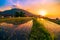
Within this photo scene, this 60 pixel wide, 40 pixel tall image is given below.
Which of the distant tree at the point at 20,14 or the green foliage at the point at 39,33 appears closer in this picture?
the green foliage at the point at 39,33

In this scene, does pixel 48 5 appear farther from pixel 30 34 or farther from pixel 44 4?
pixel 30 34

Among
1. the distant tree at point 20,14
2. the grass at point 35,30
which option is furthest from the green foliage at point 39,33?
the distant tree at point 20,14

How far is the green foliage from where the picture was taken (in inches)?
84.4

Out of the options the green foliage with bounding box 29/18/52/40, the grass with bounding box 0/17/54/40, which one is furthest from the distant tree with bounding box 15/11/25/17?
the green foliage with bounding box 29/18/52/40

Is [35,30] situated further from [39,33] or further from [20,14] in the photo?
[20,14]

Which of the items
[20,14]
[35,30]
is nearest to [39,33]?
[35,30]

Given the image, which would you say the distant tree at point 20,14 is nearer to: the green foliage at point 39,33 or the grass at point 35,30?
Answer: the grass at point 35,30

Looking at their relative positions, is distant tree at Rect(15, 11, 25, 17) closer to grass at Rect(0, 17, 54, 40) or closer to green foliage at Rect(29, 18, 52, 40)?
grass at Rect(0, 17, 54, 40)

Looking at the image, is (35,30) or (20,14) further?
(20,14)

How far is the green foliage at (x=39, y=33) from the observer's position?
2143 mm

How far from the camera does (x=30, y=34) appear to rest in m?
2.16

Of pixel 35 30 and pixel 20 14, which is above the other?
pixel 20 14

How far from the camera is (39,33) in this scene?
2156 millimetres

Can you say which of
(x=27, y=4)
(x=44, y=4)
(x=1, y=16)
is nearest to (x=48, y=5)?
(x=44, y=4)
